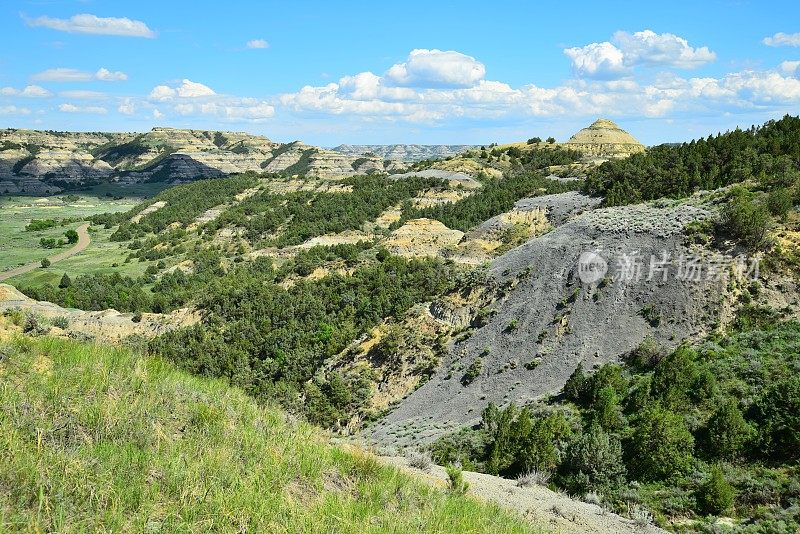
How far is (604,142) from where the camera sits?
82.8m

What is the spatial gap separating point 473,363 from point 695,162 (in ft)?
89.2

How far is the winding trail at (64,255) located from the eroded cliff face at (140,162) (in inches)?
2218

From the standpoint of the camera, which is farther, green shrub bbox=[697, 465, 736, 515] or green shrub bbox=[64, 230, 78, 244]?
green shrub bbox=[64, 230, 78, 244]

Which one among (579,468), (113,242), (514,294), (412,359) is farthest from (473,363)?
(113,242)

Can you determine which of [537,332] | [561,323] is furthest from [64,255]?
[561,323]

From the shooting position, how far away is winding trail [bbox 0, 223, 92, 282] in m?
61.0

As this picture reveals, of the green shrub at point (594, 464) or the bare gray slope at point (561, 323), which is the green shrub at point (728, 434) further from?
the bare gray slope at point (561, 323)

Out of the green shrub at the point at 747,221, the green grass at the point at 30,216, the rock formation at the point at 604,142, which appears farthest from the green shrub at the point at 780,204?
the green grass at the point at 30,216

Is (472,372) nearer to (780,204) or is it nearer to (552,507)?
(552,507)

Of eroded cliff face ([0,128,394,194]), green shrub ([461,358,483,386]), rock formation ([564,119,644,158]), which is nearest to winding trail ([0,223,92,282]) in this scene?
eroded cliff face ([0,128,394,194])

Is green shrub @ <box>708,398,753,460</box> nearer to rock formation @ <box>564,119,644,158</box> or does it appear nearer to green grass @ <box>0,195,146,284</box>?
green grass @ <box>0,195,146,284</box>

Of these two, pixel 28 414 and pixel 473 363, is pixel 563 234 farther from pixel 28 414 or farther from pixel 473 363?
pixel 28 414

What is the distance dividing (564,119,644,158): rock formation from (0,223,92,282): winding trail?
7825 centimetres

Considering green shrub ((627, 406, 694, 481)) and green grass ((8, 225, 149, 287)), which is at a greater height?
green shrub ((627, 406, 694, 481))
